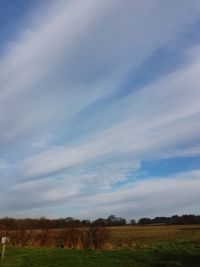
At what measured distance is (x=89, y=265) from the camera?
21.2 m

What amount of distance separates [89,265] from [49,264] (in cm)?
181

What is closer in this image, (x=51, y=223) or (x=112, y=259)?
(x=112, y=259)

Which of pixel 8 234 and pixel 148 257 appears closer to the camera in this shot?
pixel 148 257

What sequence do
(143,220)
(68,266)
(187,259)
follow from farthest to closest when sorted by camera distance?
(143,220), (187,259), (68,266)

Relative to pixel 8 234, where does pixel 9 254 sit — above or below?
below

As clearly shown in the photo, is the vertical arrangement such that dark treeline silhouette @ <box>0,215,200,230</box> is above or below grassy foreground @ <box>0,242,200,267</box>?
above

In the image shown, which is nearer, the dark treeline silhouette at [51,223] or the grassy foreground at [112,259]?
the grassy foreground at [112,259]

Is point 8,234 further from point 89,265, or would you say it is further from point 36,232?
point 89,265

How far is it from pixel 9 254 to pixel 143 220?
4876 inches

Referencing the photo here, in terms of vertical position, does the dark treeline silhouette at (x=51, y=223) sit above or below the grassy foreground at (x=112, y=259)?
above

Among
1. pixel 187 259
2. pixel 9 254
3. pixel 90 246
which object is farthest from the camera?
pixel 90 246

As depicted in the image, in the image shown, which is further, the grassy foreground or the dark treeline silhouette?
the dark treeline silhouette

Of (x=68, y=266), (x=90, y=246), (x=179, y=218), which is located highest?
(x=179, y=218)

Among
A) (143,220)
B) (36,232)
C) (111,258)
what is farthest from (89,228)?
(143,220)
